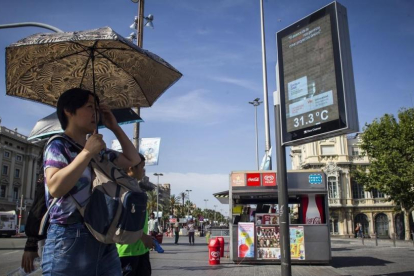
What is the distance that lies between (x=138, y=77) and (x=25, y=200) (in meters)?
77.9

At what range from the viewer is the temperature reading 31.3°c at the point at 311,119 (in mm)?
6797

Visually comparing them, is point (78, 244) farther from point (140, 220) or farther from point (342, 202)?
point (342, 202)

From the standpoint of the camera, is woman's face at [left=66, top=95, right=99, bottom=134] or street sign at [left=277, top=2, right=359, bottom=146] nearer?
woman's face at [left=66, top=95, right=99, bottom=134]

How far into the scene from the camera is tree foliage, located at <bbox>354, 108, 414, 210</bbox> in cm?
3556

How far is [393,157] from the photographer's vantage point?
3622 centimetres

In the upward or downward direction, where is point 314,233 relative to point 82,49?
downward

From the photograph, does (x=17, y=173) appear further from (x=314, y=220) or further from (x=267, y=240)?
(x=314, y=220)

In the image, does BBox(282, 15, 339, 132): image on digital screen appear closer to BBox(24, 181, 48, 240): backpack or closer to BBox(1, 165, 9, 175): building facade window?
BBox(24, 181, 48, 240): backpack

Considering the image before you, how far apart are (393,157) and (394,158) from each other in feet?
0.43

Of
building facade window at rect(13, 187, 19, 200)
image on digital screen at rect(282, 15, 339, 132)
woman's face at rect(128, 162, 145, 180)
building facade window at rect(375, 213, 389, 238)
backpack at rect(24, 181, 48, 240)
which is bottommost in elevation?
building facade window at rect(375, 213, 389, 238)

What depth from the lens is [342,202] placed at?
5491 centimetres

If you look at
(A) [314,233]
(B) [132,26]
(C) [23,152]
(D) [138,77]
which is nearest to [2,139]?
(C) [23,152]

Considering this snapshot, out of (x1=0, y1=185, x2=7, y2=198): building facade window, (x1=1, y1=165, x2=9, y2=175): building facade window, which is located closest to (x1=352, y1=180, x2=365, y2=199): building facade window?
(x1=0, y1=185, x2=7, y2=198): building facade window

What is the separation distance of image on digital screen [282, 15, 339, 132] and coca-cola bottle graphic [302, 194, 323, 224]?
5613mm
